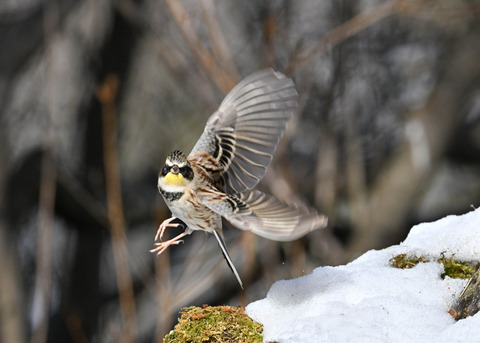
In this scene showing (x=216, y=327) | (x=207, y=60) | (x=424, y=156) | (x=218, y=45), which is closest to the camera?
(x=216, y=327)

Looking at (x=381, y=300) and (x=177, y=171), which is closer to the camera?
(x=381, y=300)

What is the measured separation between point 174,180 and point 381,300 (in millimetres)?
830

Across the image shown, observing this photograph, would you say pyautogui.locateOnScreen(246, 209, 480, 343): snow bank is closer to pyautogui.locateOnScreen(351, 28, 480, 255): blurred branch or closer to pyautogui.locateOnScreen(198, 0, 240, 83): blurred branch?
pyautogui.locateOnScreen(198, 0, 240, 83): blurred branch

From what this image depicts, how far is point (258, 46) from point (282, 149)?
6.09 feet

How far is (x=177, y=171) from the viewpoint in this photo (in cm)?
220

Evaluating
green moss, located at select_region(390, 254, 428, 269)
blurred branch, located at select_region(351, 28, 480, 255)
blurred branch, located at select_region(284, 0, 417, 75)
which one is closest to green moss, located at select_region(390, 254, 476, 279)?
green moss, located at select_region(390, 254, 428, 269)

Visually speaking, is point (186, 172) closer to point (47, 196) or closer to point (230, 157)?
point (230, 157)

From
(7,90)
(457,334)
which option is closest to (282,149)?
(7,90)

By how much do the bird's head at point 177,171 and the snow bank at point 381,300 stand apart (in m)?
0.50

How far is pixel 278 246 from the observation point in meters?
5.50

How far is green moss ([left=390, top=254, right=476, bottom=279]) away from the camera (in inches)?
79.5

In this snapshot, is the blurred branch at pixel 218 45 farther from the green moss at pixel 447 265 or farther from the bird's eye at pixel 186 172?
the green moss at pixel 447 265

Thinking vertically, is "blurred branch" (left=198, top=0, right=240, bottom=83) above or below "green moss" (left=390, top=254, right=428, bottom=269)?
above

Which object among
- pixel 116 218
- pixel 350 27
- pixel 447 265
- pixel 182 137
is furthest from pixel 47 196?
pixel 447 265
